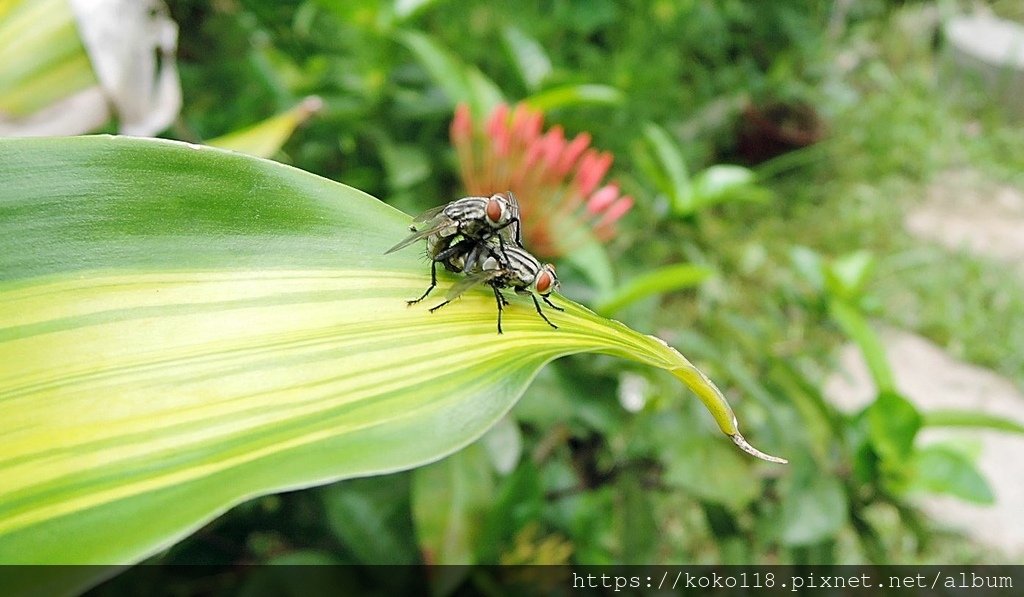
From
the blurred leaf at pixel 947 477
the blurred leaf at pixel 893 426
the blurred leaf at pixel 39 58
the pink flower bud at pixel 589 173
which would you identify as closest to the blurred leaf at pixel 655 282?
the pink flower bud at pixel 589 173

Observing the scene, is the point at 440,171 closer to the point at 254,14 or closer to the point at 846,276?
the point at 254,14

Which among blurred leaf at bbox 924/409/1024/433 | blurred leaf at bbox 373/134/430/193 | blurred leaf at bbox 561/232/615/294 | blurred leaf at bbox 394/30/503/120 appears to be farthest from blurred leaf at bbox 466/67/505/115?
blurred leaf at bbox 924/409/1024/433

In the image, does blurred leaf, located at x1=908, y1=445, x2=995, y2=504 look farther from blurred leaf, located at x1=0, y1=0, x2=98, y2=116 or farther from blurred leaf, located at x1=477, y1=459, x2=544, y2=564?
blurred leaf, located at x1=0, y1=0, x2=98, y2=116

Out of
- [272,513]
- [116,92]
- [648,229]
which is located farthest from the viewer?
[648,229]

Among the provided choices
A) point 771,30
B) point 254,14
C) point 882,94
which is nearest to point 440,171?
point 254,14

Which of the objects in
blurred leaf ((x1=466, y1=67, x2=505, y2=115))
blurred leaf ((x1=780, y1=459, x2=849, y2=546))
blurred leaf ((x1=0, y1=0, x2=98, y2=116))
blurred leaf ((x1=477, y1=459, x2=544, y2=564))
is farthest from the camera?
blurred leaf ((x1=466, y1=67, x2=505, y2=115))
